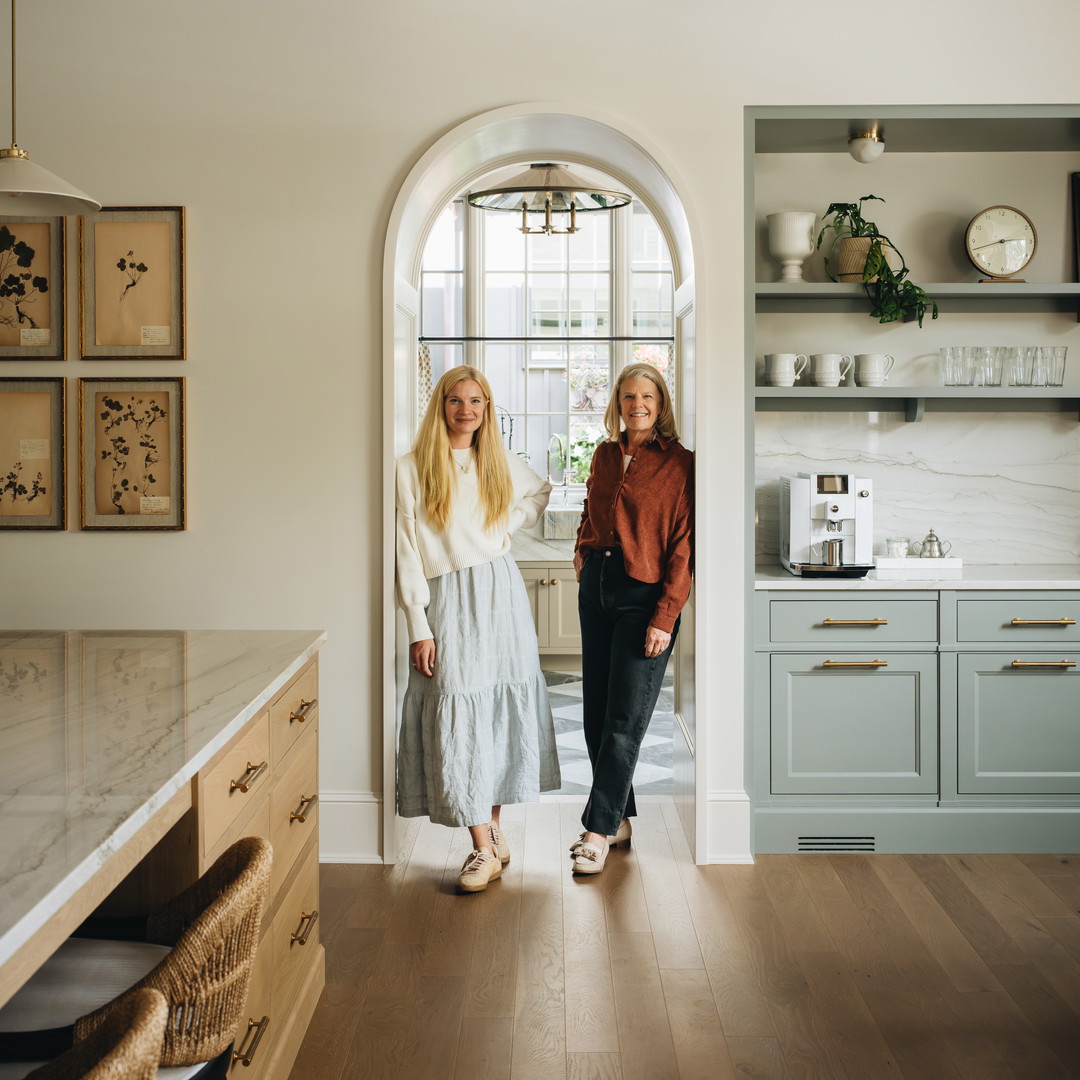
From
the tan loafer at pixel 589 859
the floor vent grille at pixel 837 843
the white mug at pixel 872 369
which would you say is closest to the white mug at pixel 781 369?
the white mug at pixel 872 369

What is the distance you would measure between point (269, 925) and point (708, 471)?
1948mm

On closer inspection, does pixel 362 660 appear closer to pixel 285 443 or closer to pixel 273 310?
pixel 285 443

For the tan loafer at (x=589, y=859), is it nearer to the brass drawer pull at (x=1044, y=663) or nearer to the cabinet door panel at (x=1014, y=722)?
the cabinet door panel at (x=1014, y=722)

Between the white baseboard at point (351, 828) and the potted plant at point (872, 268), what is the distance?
235 cm

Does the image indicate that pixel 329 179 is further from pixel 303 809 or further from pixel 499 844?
pixel 499 844

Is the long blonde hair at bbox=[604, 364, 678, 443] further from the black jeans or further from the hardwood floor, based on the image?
the hardwood floor

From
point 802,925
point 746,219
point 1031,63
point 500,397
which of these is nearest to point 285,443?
point 746,219

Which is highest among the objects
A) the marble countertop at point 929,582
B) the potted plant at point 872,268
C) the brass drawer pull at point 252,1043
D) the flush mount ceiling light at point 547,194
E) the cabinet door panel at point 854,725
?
the flush mount ceiling light at point 547,194

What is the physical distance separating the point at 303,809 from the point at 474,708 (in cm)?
92

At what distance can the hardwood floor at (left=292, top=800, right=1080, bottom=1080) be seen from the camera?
7.04 feet

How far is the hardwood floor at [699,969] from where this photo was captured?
84.5 inches

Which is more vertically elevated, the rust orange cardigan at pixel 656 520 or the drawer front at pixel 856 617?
the rust orange cardigan at pixel 656 520

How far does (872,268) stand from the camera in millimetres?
Result: 3410

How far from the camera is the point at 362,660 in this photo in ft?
10.8
